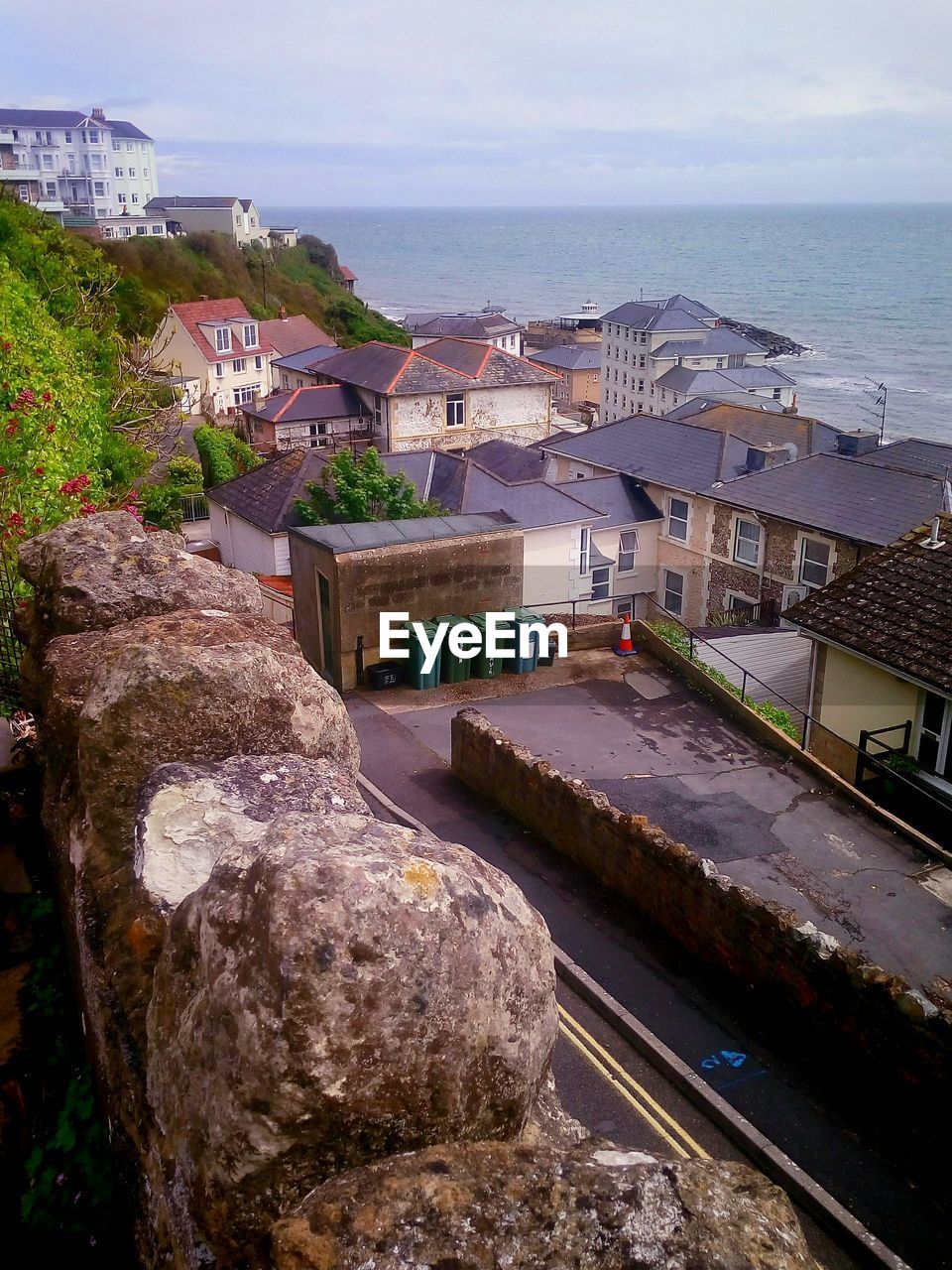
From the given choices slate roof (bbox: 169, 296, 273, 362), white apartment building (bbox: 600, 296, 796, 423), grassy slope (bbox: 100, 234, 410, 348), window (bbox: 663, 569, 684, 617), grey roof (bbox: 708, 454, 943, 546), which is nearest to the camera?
grey roof (bbox: 708, 454, 943, 546)

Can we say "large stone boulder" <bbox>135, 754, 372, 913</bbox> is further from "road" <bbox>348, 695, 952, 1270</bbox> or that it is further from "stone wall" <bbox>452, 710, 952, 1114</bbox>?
"stone wall" <bbox>452, 710, 952, 1114</bbox>

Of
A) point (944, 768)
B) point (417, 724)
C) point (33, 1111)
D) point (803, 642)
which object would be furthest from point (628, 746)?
point (33, 1111)

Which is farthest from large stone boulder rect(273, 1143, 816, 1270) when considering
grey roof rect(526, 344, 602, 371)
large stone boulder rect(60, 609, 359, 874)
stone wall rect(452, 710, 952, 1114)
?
grey roof rect(526, 344, 602, 371)

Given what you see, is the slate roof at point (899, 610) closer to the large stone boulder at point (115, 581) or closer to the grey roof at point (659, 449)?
the large stone boulder at point (115, 581)

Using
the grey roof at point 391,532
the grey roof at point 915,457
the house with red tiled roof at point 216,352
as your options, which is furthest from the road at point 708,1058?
the house with red tiled roof at point 216,352

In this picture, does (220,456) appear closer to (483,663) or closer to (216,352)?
(216,352)

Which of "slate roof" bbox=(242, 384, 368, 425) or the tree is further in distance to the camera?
"slate roof" bbox=(242, 384, 368, 425)

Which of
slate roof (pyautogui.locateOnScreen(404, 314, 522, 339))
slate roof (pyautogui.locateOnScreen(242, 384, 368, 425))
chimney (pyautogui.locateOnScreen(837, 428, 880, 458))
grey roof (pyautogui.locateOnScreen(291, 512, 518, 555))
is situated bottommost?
slate roof (pyautogui.locateOnScreen(242, 384, 368, 425))

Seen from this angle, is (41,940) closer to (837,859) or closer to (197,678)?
(197,678)
